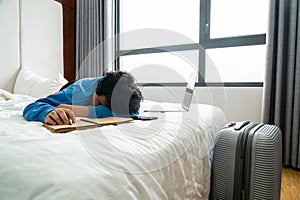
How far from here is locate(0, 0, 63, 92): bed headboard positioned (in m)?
1.97

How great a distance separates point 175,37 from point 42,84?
163 cm

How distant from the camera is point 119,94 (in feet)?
3.06

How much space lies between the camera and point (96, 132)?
598mm

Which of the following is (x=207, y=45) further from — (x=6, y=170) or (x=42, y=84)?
(x=6, y=170)

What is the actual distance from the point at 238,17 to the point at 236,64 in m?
0.50

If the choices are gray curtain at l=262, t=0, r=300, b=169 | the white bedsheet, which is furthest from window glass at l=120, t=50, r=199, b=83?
the white bedsheet

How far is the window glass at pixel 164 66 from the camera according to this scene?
8.48ft

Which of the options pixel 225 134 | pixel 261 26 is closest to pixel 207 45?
pixel 261 26

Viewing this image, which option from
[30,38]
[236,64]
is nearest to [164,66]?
[236,64]

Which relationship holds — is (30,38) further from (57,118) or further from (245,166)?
(245,166)

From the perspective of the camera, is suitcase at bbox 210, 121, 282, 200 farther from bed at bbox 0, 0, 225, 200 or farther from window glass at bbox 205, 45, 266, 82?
window glass at bbox 205, 45, 266, 82

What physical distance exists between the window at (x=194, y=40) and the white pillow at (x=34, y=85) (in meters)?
1.03

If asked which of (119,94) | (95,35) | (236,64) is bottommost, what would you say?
(119,94)

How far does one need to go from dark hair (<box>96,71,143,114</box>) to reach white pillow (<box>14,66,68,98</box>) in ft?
2.96
